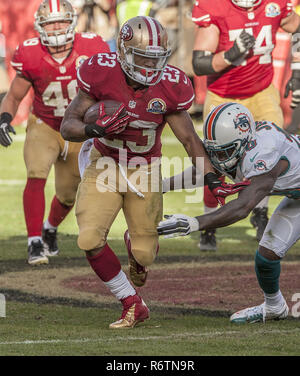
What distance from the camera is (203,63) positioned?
8.09m

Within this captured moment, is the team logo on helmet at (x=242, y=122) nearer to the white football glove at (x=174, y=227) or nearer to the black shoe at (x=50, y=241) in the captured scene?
the white football glove at (x=174, y=227)

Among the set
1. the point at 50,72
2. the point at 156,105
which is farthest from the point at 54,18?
the point at 156,105

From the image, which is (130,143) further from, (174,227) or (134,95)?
(174,227)

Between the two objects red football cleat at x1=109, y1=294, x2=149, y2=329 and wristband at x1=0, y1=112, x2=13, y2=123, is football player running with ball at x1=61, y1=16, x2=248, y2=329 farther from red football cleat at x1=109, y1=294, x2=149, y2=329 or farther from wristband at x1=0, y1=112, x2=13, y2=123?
wristband at x1=0, y1=112, x2=13, y2=123

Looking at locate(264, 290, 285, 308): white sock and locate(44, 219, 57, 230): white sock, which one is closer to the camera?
locate(264, 290, 285, 308): white sock

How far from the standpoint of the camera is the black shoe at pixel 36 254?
25.0ft

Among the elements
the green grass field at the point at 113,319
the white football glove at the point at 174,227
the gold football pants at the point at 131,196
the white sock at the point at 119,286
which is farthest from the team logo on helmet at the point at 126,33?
the green grass field at the point at 113,319

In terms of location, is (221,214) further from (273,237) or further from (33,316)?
(33,316)

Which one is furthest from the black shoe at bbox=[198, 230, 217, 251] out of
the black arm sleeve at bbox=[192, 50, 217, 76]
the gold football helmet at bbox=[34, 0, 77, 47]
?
the gold football helmet at bbox=[34, 0, 77, 47]

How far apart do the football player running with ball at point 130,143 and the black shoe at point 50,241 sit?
2140 mm

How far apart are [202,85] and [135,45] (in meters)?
13.1

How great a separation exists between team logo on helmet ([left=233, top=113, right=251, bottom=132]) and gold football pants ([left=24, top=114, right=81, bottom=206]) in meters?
2.66

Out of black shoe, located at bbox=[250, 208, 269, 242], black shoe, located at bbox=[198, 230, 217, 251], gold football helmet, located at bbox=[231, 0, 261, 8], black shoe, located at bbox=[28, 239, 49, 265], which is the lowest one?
black shoe, located at bbox=[198, 230, 217, 251]

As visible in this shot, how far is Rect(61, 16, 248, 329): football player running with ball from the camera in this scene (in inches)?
217
